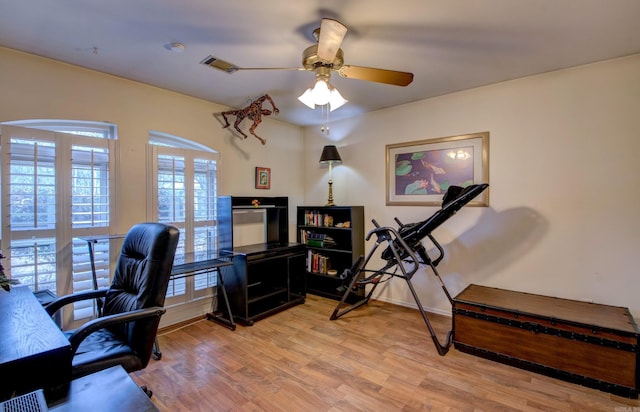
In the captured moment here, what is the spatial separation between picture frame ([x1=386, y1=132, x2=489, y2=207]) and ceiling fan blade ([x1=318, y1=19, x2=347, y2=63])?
2.04 m

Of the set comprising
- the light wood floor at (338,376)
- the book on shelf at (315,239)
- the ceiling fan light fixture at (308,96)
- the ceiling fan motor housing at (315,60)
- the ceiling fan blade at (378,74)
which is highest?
the ceiling fan motor housing at (315,60)

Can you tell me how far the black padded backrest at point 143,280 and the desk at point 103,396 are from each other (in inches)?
27.2

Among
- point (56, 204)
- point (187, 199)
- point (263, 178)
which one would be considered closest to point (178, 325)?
point (187, 199)

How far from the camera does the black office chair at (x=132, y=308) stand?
1.47 m

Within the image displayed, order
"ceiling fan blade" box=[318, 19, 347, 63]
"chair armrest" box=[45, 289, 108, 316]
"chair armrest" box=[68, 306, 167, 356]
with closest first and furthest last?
"chair armrest" box=[68, 306, 167, 356] → "ceiling fan blade" box=[318, 19, 347, 63] → "chair armrest" box=[45, 289, 108, 316]

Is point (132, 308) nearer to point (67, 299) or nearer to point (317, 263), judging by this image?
point (67, 299)

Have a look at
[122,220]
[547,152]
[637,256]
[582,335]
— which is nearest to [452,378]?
[582,335]

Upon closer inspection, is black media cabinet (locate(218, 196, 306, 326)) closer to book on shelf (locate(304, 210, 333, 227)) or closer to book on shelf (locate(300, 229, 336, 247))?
book on shelf (locate(300, 229, 336, 247))

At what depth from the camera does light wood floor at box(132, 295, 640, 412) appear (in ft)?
6.31

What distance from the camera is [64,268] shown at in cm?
252

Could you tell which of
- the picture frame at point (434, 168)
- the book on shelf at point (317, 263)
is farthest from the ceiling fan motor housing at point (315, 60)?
the book on shelf at point (317, 263)

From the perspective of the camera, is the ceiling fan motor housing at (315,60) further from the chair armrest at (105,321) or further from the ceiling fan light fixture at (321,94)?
the chair armrest at (105,321)

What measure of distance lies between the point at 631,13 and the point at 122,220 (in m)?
4.20

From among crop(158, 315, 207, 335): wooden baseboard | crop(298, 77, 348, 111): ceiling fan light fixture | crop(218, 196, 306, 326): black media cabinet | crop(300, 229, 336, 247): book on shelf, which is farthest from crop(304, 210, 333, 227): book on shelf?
crop(298, 77, 348, 111): ceiling fan light fixture
